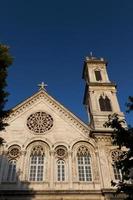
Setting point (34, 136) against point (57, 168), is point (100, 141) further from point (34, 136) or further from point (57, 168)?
point (34, 136)

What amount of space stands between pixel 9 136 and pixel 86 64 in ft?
52.1

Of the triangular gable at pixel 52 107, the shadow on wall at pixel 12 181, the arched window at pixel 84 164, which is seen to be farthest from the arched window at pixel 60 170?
the triangular gable at pixel 52 107

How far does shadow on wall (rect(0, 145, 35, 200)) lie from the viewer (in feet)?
66.5

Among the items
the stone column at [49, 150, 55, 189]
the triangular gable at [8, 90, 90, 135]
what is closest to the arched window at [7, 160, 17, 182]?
the stone column at [49, 150, 55, 189]

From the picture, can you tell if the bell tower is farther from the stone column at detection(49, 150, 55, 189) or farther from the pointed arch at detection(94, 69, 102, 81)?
the stone column at detection(49, 150, 55, 189)

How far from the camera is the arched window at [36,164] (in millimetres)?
22125

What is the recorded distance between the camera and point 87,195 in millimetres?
20719

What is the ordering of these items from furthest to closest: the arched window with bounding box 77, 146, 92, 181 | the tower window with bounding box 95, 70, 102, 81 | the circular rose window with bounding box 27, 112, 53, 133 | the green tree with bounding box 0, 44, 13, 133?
the tower window with bounding box 95, 70, 102, 81, the circular rose window with bounding box 27, 112, 53, 133, the arched window with bounding box 77, 146, 92, 181, the green tree with bounding box 0, 44, 13, 133

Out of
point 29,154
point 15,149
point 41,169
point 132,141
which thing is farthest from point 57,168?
point 132,141

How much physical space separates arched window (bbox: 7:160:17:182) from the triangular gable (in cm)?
483

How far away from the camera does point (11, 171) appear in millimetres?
22297

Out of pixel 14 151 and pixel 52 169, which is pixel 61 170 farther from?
pixel 14 151

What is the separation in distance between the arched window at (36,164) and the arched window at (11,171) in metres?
1.45

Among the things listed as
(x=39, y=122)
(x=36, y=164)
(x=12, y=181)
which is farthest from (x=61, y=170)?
(x=39, y=122)
